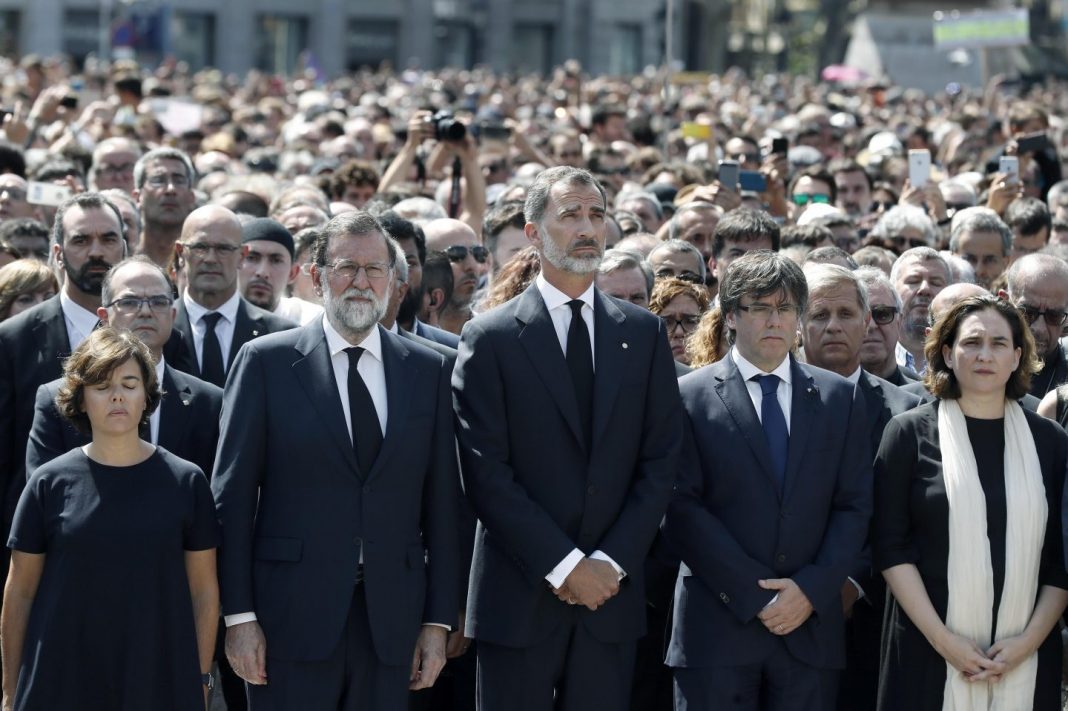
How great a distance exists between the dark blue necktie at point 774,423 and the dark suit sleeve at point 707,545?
8.4 inches

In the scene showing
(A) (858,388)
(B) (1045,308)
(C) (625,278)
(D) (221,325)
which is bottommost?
(A) (858,388)

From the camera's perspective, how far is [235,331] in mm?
7328

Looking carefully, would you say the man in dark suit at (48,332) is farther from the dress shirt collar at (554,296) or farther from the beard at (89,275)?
the dress shirt collar at (554,296)

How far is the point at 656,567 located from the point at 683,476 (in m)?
0.67

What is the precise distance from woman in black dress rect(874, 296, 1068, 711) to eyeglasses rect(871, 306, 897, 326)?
116 cm

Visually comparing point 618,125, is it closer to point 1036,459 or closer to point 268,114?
point 268,114

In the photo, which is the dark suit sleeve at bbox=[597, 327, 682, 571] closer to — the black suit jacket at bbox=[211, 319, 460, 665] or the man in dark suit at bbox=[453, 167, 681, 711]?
the man in dark suit at bbox=[453, 167, 681, 711]

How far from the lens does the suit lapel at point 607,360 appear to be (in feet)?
18.9

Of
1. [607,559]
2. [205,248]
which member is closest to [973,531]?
[607,559]

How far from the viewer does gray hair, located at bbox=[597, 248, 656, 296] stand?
294 inches

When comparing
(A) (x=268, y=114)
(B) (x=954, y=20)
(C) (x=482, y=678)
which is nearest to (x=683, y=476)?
(C) (x=482, y=678)

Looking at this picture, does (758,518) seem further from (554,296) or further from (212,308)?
(212,308)

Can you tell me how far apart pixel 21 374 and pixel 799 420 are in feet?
9.48

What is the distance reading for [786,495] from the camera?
19.3 ft
